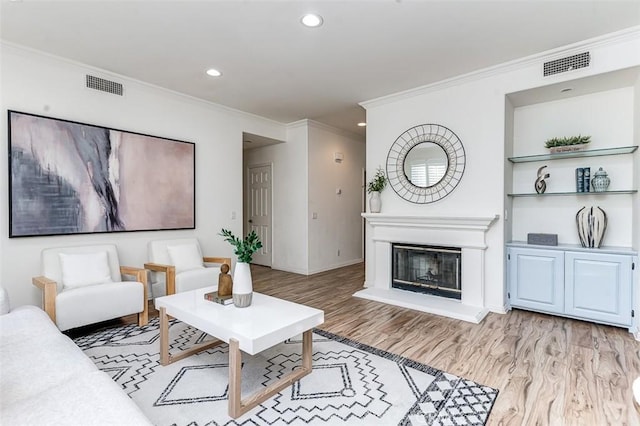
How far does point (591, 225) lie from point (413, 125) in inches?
87.6

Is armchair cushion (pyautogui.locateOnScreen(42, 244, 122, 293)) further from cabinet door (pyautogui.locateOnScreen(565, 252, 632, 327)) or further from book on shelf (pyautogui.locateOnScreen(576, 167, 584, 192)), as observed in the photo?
book on shelf (pyautogui.locateOnScreen(576, 167, 584, 192))

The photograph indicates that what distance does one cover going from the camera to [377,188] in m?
4.56

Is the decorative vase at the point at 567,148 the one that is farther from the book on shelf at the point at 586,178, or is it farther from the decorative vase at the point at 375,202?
the decorative vase at the point at 375,202

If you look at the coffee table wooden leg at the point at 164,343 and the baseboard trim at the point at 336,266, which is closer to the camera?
the coffee table wooden leg at the point at 164,343

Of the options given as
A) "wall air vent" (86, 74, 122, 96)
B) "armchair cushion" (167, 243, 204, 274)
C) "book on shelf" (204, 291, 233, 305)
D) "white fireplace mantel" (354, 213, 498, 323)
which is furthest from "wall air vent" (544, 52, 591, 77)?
"wall air vent" (86, 74, 122, 96)

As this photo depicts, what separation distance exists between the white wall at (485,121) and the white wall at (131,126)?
2648 millimetres

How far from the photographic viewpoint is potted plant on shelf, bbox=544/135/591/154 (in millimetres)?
3465

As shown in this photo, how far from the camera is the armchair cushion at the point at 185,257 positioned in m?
3.98

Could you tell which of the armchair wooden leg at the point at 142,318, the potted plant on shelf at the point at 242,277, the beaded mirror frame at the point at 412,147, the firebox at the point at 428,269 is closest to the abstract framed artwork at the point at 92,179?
the armchair wooden leg at the point at 142,318

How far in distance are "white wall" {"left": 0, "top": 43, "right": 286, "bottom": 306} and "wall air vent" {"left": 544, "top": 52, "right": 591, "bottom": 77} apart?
156 inches

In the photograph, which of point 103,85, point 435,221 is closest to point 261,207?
point 103,85

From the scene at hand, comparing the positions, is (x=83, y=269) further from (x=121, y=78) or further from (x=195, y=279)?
(x=121, y=78)

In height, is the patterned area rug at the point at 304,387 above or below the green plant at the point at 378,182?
below

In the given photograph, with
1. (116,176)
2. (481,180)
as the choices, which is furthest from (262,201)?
(481,180)
